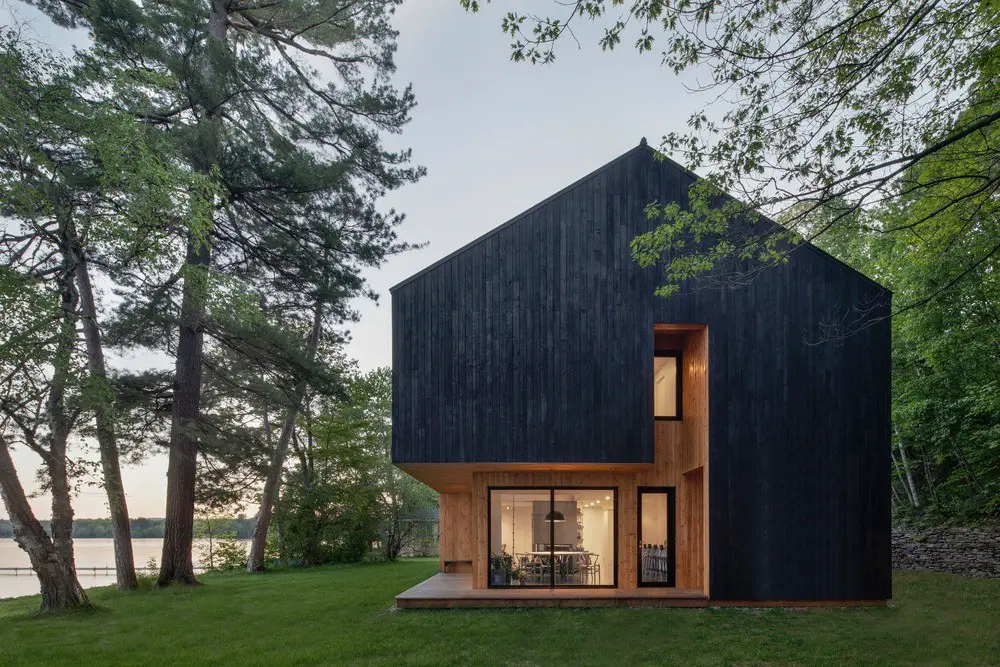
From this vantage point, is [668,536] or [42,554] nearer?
[42,554]

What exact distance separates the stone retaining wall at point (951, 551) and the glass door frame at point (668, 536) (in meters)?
6.62

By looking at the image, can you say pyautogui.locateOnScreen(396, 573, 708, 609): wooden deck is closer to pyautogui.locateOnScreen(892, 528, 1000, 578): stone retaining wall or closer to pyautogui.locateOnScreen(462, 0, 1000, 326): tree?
pyautogui.locateOnScreen(462, 0, 1000, 326): tree

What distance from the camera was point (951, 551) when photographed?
1316 centimetres

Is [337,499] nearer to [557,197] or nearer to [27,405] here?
[27,405]

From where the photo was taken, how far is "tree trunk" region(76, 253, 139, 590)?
9599mm

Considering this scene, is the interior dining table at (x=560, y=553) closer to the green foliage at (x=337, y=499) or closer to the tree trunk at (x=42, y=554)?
the tree trunk at (x=42, y=554)

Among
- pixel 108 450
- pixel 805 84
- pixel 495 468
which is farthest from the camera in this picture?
pixel 108 450

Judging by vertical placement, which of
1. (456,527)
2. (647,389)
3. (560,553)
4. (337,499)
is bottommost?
(456,527)

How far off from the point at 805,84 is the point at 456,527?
44.4 ft

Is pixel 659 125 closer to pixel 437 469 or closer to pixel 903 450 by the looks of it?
pixel 903 450

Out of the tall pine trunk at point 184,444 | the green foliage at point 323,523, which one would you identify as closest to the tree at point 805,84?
the tall pine trunk at point 184,444

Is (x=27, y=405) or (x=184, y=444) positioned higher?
(x=27, y=405)

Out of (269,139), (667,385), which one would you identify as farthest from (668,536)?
(269,139)

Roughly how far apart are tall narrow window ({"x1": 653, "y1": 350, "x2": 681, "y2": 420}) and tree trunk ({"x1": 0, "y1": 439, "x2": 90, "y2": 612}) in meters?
9.96
